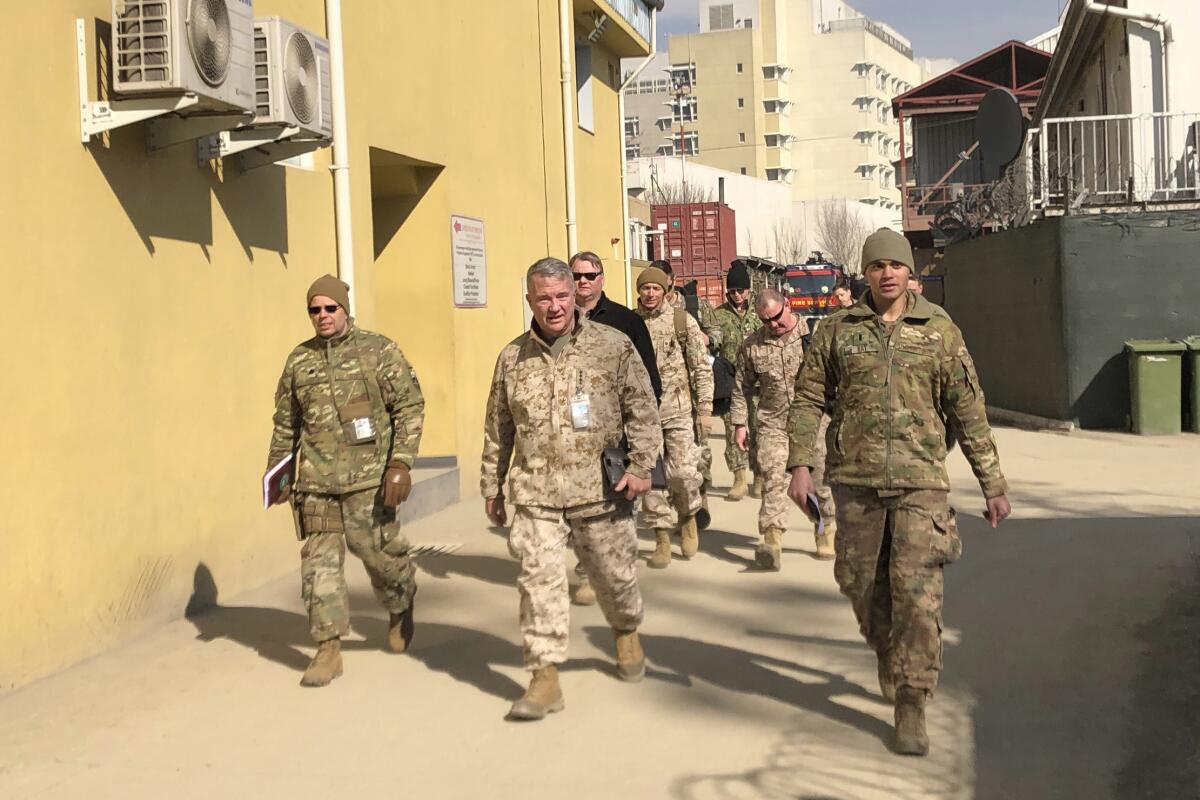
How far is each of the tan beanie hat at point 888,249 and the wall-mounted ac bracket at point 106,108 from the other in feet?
12.0

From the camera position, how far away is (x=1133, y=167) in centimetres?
1786

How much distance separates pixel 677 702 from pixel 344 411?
6.71 feet

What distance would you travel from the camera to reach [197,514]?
8.20m

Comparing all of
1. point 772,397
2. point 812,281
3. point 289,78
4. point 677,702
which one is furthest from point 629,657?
point 812,281

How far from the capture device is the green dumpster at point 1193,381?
50.9 feet

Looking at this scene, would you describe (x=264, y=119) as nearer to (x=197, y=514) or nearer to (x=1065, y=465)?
(x=197, y=514)

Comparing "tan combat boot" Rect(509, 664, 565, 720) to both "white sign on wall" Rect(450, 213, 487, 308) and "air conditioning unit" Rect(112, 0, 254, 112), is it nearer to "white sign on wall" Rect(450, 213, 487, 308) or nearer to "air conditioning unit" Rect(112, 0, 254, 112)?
"air conditioning unit" Rect(112, 0, 254, 112)

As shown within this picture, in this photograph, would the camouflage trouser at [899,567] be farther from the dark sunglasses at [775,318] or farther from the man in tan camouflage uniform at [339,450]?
the dark sunglasses at [775,318]

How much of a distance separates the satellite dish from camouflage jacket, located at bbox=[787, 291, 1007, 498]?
17.8m

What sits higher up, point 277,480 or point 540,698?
point 277,480

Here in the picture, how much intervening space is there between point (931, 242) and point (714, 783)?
1483 inches

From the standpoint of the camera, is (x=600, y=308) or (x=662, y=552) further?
(x=662, y=552)

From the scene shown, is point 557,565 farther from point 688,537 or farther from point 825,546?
point 825,546

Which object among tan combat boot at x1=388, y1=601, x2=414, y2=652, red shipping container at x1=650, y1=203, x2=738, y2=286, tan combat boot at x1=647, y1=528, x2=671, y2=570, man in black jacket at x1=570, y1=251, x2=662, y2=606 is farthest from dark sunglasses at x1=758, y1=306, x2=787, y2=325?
red shipping container at x1=650, y1=203, x2=738, y2=286
